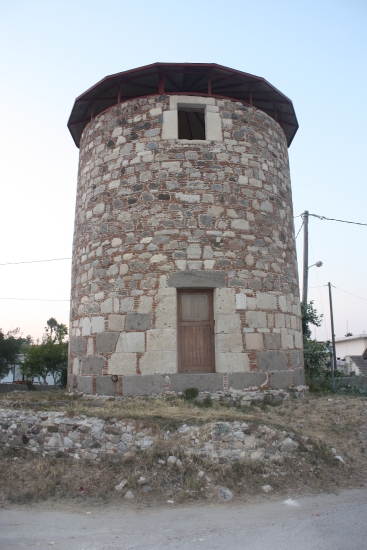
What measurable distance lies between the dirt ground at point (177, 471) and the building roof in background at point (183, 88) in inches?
262

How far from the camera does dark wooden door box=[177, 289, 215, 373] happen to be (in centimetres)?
847

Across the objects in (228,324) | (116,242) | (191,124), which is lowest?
(228,324)

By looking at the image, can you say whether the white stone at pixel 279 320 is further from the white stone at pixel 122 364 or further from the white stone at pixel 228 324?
the white stone at pixel 122 364

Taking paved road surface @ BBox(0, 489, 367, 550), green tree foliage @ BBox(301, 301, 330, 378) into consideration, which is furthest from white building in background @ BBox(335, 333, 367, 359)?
paved road surface @ BBox(0, 489, 367, 550)

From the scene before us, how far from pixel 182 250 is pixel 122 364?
2435 millimetres

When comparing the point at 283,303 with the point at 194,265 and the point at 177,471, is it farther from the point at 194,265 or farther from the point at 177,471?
the point at 177,471

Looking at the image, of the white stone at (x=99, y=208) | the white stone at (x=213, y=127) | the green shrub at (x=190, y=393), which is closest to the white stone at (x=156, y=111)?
the white stone at (x=213, y=127)

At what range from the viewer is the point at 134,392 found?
8.14m

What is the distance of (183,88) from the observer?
35.7 ft

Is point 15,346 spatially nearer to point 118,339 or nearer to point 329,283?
point 118,339

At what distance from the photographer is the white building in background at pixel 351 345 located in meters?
38.1

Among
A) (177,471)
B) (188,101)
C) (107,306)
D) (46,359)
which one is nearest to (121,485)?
(177,471)

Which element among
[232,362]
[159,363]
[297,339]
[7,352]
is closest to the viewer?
[159,363]

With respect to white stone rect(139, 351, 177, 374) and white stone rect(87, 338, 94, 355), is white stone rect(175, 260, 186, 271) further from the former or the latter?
white stone rect(87, 338, 94, 355)
